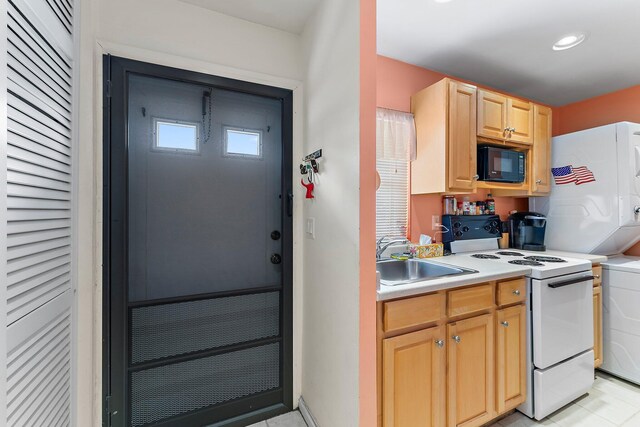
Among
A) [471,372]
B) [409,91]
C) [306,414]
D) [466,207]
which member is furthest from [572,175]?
[306,414]

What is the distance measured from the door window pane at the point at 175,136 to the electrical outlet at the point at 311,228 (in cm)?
82

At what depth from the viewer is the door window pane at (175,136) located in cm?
154

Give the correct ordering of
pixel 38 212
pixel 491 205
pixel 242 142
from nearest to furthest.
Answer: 1. pixel 38 212
2. pixel 242 142
3. pixel 491 205

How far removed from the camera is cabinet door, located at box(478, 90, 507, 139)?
7.13ft

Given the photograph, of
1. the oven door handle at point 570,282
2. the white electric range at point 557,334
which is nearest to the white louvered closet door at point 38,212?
the white electric range at point 557,334

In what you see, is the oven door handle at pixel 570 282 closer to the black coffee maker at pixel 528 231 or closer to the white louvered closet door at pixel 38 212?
the black coffee maker at pixel 528 231

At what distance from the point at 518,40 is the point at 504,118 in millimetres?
568

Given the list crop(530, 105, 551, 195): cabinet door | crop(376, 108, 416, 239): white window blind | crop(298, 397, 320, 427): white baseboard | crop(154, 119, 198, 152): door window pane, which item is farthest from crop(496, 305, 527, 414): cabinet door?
crop(154, 119, 198, 152): door window pane

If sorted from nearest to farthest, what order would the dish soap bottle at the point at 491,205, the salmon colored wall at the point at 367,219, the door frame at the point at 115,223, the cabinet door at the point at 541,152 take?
the salmon colored wall at the point at 367,219 < the door frame at the point at 115,223 < the cabinet door at the point at 541,152 < the dish soap bottle at the point at 491,205

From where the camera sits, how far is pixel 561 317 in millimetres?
1781

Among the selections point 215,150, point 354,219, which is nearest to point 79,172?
point 215,150

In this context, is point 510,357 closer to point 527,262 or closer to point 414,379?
point 527,262

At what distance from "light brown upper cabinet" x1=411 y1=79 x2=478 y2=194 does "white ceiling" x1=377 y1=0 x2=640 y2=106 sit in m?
0.31

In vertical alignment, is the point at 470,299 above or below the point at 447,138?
below
